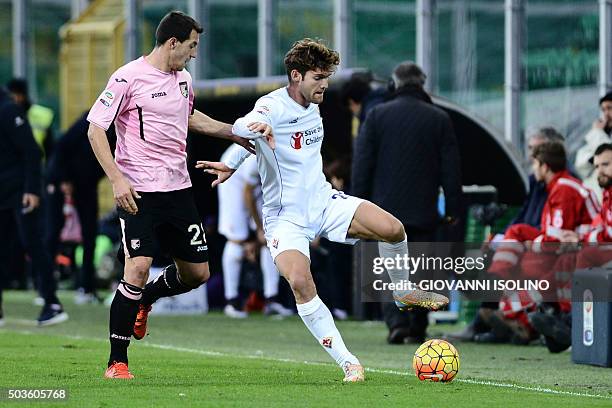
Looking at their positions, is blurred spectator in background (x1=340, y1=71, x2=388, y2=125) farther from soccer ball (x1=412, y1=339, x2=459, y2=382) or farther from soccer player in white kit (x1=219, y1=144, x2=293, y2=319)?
soccer ball (x1=412, y1=339, x2=459, y2=382)

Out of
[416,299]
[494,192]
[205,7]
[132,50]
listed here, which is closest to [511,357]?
[416,299]

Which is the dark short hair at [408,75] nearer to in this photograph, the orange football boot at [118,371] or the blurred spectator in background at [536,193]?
the blurred spectator in background at [536,193]

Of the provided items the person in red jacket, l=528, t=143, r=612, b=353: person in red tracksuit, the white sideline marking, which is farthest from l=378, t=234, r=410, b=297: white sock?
the person in red jacket

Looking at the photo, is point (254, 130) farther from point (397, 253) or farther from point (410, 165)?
point (410, 165)

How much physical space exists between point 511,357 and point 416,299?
2578 millimetres

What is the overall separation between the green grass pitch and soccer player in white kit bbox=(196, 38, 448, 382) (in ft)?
1.55

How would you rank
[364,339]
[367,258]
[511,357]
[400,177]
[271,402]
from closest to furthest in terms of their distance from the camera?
[271,402] → [511,357] → [400,177] → [364,339] → [367,258]

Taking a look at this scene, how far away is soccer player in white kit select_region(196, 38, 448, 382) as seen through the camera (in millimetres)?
8789

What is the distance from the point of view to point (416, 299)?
930 centimetres

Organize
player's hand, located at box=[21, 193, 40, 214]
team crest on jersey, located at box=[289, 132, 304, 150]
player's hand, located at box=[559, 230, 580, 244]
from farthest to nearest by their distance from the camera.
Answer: player's hand, located at box=[21, 193, 40, 214] → player's hand, located at box=[559, 230, 580, 244] → team crest on jersey, located at box=[289, 132, 304, 150]

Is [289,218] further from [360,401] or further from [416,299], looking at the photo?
[360,401]

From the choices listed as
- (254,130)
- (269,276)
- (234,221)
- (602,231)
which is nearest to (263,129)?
(254,130)

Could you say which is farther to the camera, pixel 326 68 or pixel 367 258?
pixel 367 258

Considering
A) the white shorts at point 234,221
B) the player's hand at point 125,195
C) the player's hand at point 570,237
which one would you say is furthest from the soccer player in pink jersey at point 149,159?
the white shorts at point 234,221
